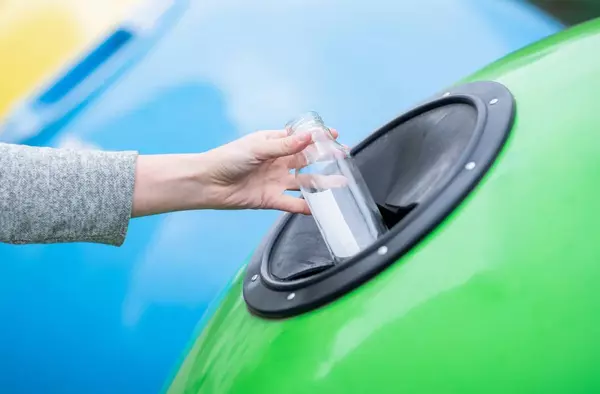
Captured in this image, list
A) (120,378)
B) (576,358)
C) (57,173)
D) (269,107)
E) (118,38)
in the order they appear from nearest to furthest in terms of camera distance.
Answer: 1. (576,358)
2. (57,173)
3. (120,378)
4. (269,107)
5. (118,38)

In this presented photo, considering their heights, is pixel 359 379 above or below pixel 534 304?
below

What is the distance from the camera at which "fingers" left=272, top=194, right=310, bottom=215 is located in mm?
926

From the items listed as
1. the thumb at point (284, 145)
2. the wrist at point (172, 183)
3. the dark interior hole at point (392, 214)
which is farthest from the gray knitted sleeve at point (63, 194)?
the dark interior hole at point (392, 214)

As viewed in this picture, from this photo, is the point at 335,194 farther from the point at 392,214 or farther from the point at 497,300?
the point at 497,300

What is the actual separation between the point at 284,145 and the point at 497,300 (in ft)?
0.97

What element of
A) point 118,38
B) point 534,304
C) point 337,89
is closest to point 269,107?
point 337,89

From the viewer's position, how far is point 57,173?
0.83 meters

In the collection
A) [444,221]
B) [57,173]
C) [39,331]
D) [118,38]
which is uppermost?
[444,221]

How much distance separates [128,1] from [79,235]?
87 cm

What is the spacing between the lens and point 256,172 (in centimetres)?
93

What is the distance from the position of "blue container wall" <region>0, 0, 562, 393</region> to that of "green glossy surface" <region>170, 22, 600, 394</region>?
410mm

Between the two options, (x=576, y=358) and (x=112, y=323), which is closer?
(x=576, y=358)

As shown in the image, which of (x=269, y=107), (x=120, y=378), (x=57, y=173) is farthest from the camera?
(x=269, y=107)

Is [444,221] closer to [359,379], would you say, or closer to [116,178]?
[359,379]
